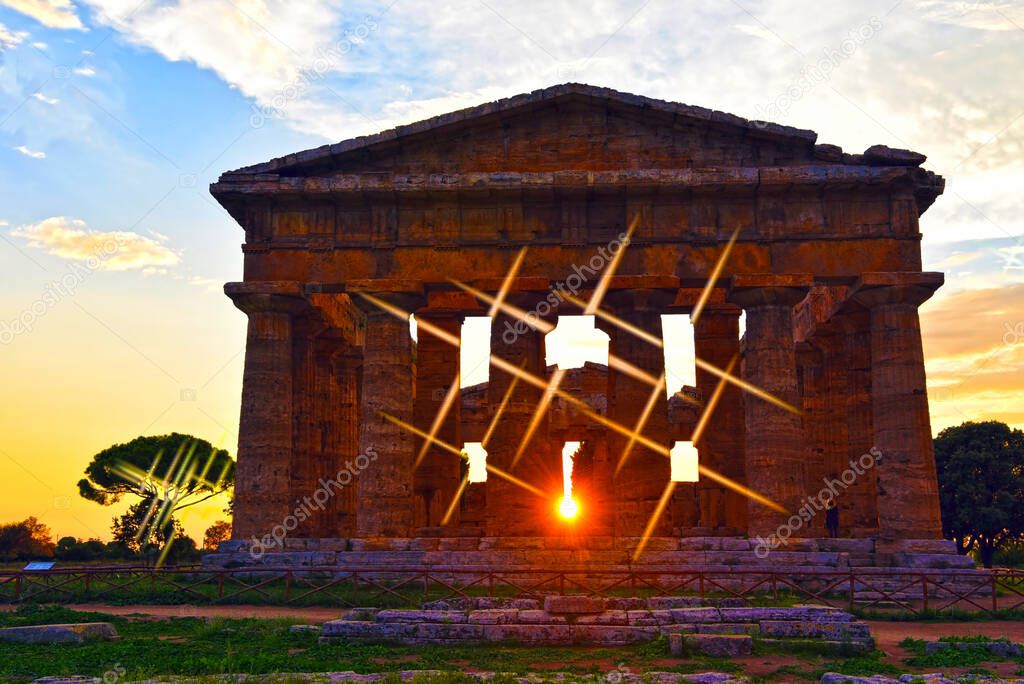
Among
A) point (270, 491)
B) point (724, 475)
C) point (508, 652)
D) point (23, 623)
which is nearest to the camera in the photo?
point (508, 652)

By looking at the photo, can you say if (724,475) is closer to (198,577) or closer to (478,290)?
(478,290)

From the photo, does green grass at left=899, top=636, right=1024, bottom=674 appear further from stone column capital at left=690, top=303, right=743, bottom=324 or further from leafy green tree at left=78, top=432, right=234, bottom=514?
leafy green tree at left=78, top=432, right=234, bottom=514

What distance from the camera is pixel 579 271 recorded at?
30.0 m

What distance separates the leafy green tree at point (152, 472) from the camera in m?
59.6

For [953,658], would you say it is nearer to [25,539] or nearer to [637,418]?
[637,418]

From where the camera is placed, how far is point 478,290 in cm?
3009

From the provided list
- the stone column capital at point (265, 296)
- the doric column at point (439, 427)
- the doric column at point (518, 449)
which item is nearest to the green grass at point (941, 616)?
the doric column at point (518, 449)

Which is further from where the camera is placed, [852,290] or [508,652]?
[852,290]

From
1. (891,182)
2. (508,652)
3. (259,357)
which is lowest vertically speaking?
(508,652)

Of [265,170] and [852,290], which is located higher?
[265,170]

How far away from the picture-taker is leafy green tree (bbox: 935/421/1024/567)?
169ft

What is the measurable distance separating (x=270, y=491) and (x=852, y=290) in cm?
1787

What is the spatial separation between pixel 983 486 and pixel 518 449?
32337 mm

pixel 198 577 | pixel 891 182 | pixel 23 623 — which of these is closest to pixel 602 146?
pixel 891 182
